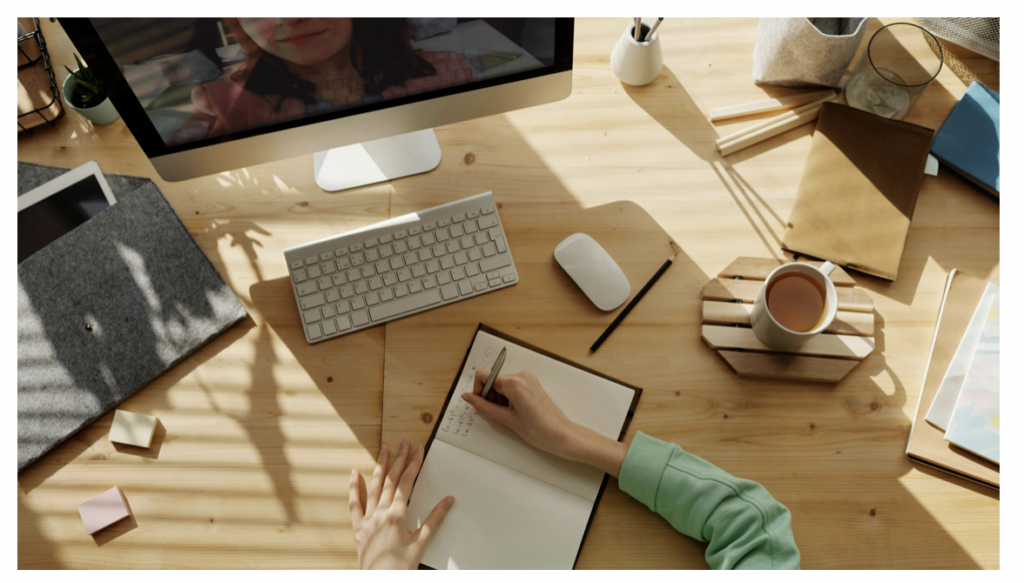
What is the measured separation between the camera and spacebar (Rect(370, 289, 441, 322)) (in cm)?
79

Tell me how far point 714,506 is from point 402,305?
48cm

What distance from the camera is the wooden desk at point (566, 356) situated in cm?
71

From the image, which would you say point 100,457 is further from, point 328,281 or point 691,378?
point 691,378

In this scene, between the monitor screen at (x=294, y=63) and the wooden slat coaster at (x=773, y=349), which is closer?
the monitor screen at (x=294, y=63)

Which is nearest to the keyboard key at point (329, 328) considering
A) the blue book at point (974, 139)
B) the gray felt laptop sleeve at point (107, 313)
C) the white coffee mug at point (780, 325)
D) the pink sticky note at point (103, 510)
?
the gray felt laptop sleeve at point (107, 313)

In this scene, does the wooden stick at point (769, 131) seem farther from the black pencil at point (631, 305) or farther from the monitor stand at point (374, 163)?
the monitor stand at point (374, 163)

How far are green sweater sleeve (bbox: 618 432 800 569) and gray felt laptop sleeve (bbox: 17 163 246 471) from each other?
0.59 meters

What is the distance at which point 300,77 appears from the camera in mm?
659

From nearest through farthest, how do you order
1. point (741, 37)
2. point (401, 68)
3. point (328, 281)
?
1. point (401, 68)
2. point (328, 281)
3. point (741, 37)

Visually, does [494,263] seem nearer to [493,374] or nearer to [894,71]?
[493,374]

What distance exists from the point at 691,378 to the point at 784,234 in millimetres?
267

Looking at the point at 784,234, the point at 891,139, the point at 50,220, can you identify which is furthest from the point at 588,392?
the point at 50,220

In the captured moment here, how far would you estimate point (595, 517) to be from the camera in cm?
71

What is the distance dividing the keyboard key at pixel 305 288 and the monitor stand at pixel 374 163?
6.5 inches
